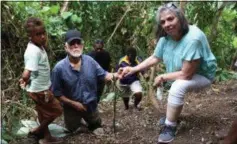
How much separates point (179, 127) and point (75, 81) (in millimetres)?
1122

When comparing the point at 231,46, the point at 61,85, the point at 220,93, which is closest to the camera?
the point at 61,85

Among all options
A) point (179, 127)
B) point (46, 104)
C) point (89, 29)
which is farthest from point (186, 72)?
point (89, 29)

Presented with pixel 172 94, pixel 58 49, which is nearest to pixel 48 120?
pixel 172 94

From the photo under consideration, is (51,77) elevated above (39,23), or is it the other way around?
(39,23)

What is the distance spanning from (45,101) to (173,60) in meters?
1.22

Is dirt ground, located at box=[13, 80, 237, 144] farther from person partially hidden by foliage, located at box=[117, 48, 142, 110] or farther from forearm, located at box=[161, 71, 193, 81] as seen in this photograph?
forearm, located at box=[161, 71, 193, 81]

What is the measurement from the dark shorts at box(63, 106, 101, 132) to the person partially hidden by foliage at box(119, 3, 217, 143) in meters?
0.94

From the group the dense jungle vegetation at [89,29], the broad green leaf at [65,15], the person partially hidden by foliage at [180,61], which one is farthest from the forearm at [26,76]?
the broad green leaf at [65,15]

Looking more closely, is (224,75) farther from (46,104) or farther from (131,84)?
(46,104)

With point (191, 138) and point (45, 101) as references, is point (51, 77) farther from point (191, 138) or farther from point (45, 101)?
point (191, 138)

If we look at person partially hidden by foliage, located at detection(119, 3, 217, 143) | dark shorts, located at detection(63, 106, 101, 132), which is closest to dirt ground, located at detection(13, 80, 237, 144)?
dark shorts, located at detection(63, 106, 101, 132)

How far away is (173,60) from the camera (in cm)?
377

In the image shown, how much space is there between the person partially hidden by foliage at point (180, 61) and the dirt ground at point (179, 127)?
0.38 metres

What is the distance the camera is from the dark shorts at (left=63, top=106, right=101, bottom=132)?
14.3 feet
